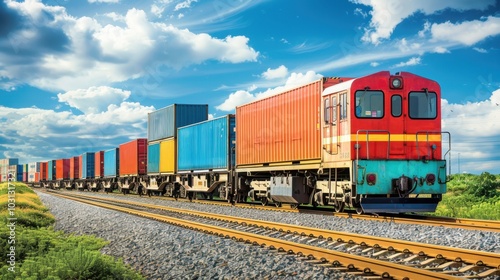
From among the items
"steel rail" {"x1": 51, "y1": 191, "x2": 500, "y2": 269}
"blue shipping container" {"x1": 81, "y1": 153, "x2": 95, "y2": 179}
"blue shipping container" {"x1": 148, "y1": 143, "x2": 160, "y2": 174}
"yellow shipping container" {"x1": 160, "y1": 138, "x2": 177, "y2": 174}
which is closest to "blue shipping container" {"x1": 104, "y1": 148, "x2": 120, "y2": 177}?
"blue shipping container" {"x1": 81, "y1": 153, "x2": 95, "y2": 179}

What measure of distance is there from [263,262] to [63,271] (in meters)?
2.71

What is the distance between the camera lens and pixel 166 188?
31.5 m

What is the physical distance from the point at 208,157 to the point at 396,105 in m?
11.8

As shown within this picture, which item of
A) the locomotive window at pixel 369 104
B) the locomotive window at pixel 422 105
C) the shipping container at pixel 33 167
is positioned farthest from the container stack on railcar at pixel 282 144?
the shipping container at pixel 33 167

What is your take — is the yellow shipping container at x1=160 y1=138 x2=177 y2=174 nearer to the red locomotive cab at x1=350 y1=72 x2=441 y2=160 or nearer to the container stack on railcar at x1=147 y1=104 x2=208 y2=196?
the container stack on railcar at x1=147 y1=104 x2=208 y2=196

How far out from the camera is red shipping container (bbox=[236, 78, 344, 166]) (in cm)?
1614

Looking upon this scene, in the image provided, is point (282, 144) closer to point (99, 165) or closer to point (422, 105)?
point (422, 105)

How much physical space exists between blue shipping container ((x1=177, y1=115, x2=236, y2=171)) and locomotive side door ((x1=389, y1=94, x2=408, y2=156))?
9.15m

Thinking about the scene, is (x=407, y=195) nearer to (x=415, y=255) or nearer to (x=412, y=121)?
(x=412, y=121)

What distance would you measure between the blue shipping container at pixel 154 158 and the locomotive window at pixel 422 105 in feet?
66.3

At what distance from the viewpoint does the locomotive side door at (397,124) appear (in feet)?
47.5

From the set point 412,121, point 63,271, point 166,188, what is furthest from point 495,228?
point 166,188

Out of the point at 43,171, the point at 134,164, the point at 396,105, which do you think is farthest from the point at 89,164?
the point at 396,105

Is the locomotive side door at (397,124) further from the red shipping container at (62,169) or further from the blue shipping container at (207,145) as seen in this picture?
the red shipping container at (62,169)
